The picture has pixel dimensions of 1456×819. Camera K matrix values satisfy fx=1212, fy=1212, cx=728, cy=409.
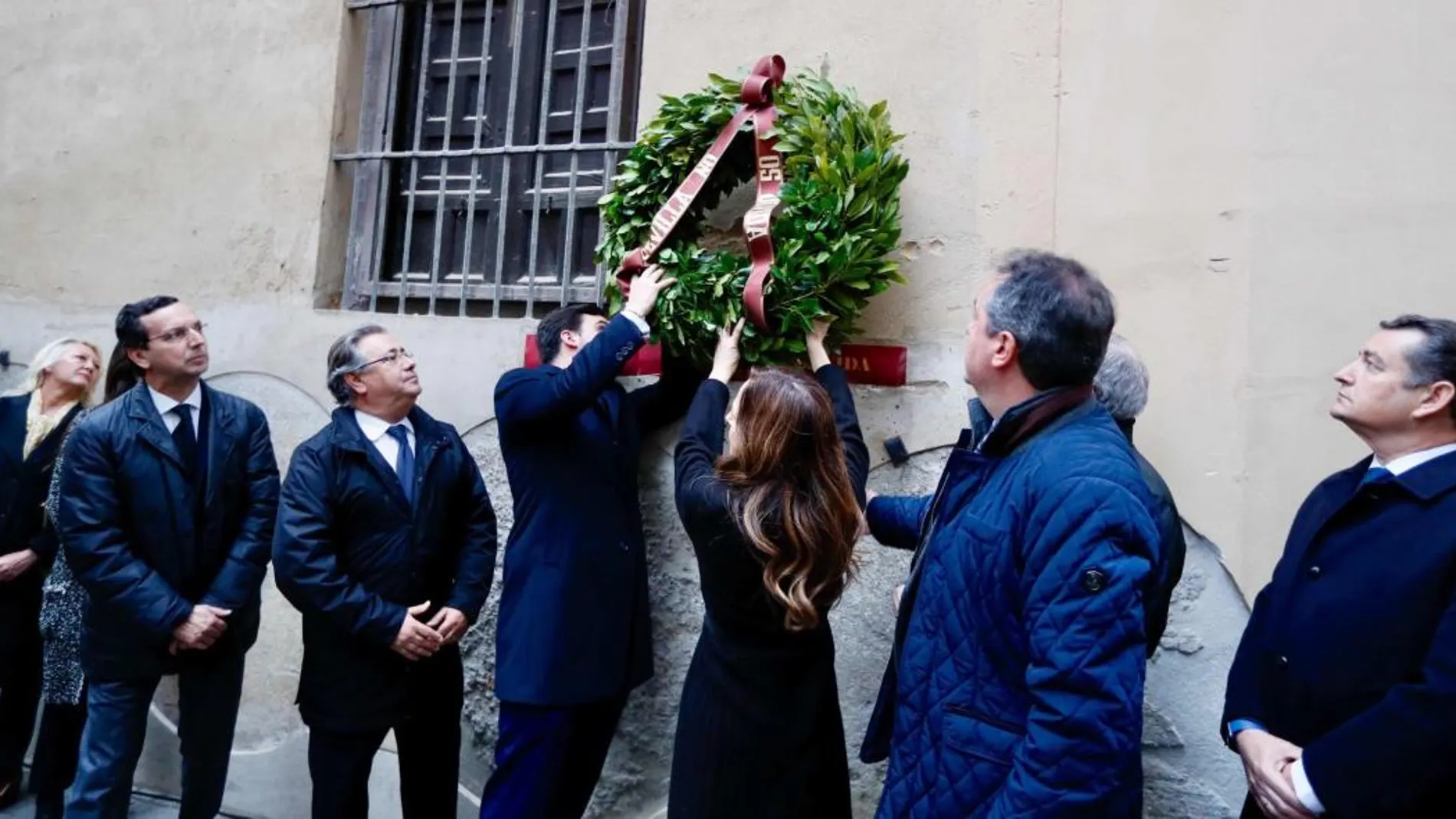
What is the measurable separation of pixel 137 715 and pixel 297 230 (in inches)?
75.9

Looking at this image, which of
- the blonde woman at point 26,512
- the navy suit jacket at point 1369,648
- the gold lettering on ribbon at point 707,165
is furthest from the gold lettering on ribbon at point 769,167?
Answer: the blonde woman at point 26,512

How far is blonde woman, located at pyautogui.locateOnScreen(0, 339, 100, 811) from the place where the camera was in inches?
173

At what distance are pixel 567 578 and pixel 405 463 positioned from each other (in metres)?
0.61

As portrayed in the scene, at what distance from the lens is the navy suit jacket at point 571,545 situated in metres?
3.27


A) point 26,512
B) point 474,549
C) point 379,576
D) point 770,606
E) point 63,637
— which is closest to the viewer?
point 770,606

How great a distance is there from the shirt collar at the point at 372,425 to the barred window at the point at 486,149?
3.11 ft

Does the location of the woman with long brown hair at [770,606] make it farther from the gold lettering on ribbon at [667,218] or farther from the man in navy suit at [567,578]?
the gold lettering on ribbon at [667,218]

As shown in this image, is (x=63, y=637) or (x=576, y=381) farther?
(x=63, y=637)

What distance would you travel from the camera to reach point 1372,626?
2139mm

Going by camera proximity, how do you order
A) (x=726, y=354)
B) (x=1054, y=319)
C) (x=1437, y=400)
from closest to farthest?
(x=1054, y=319), (x=1437, y=400), (x=726, y=354)

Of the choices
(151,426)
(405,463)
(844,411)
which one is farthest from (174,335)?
(844,411)

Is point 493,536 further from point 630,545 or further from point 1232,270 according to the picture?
point 1232,270

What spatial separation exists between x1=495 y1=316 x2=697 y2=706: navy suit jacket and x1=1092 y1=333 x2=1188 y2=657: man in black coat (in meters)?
1.25

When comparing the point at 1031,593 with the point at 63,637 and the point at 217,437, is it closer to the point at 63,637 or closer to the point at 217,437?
the point at 217,437
